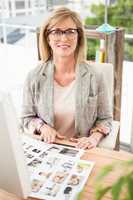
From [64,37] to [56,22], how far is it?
0.09 m

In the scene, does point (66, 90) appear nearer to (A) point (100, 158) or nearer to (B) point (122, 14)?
(A) point (100, 158)

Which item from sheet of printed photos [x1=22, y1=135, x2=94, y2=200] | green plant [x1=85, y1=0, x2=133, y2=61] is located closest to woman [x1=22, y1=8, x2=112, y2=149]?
sheet of printed photos [x1=22, y1=135, x2=94, y2=200]

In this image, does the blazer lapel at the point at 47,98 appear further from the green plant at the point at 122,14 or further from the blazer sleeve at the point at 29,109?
the green plant at the point at 122,14

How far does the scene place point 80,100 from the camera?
1.60m

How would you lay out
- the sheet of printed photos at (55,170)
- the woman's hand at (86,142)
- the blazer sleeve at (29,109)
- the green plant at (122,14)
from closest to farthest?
the sheet of printed photos at (55,170) < the woman's hand at (86,142) < the blazer sleeve at (29,109) < the green plant at (122,14)

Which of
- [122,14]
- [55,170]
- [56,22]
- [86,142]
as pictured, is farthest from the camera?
[122,14]

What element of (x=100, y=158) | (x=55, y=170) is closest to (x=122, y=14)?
(x=100, y=158)

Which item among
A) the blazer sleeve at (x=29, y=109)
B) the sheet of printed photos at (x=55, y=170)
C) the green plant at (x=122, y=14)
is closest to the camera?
the sheet of printed photos at (x=55, y=170)

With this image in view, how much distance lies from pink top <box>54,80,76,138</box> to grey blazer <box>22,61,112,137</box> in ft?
0.11

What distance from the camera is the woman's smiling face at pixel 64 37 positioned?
1583mm

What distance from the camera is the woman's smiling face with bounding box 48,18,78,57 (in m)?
1.58

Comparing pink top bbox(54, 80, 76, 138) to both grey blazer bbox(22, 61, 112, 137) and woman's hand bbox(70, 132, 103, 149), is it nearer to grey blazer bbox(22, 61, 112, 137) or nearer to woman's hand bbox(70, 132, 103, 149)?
grey blazer bbox(22, 61, 112, 137)

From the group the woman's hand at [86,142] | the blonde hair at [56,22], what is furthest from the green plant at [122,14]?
the woman's hand at [86,142]

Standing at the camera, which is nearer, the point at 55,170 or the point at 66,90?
the point at 55,170
